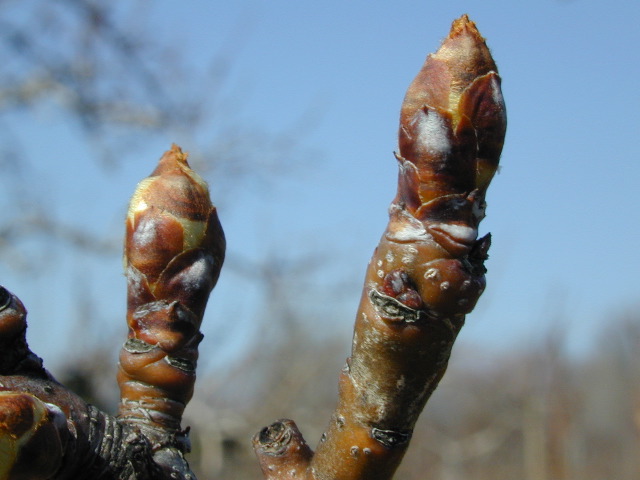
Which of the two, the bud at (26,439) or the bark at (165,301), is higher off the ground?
the bark at (165,301)

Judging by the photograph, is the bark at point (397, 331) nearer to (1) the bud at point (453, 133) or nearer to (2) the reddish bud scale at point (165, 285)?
(1) the bud at point (453, 133)

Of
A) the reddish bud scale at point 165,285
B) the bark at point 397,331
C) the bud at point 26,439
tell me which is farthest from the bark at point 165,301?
the bud at point 26,439

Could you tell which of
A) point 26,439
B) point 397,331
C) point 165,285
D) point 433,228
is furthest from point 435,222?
point 165,285

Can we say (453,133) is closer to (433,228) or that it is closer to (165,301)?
(433,228)

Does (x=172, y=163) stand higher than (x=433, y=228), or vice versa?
(x=172, y=163)

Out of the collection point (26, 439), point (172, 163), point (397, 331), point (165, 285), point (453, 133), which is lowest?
point (26, 439)

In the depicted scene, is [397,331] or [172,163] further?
[172,163]
